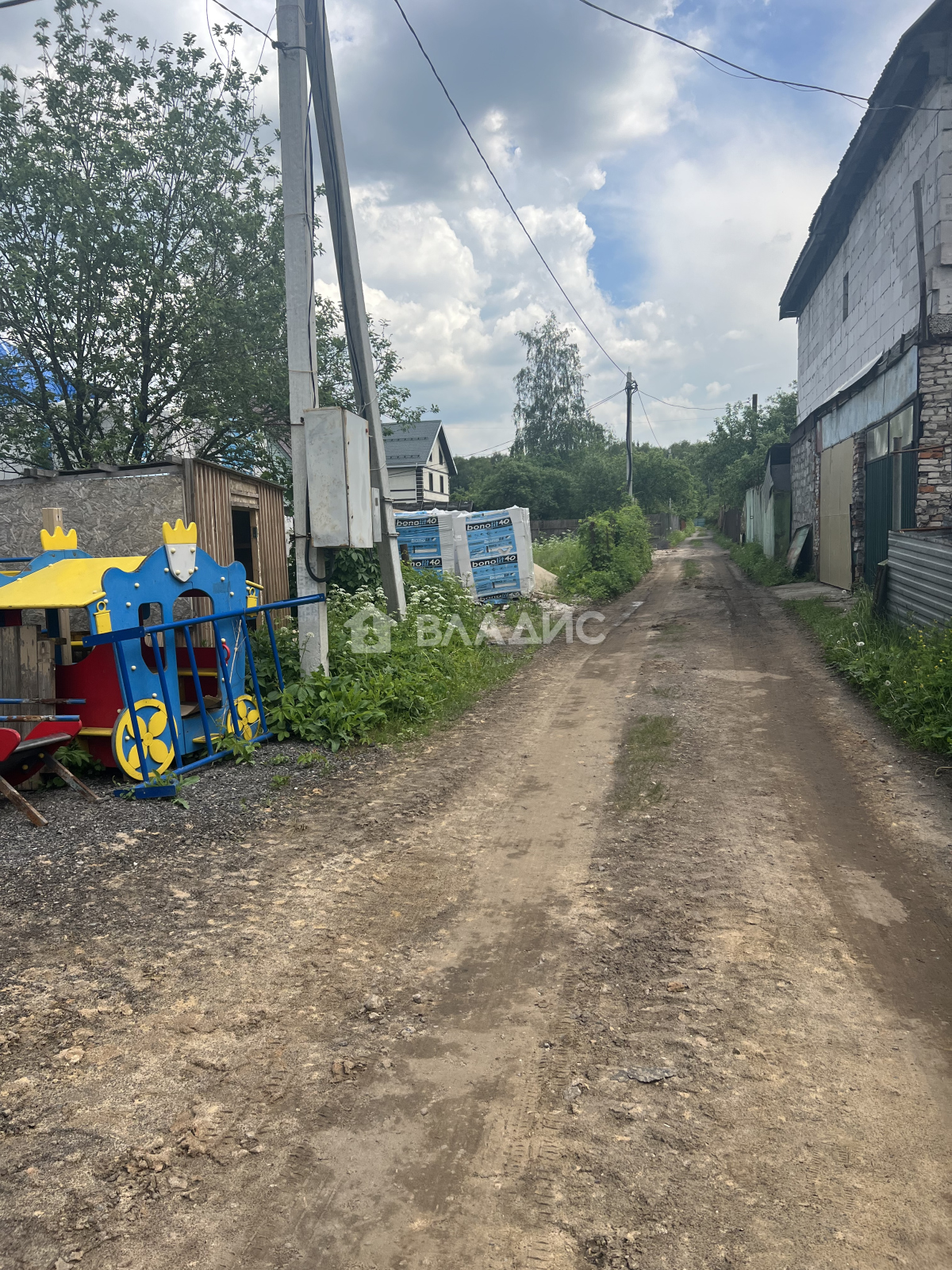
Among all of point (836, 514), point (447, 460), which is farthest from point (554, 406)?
point (836, 514)

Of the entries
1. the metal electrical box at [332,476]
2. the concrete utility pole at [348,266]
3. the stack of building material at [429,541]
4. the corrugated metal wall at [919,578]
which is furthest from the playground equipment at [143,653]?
the stack of building material at [429,541]

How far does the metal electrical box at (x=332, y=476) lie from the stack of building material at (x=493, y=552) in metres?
8.14

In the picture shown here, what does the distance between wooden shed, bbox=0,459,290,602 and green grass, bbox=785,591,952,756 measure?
6.66 metres

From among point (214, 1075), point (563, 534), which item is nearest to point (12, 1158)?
point (214, 1075)

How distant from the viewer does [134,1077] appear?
269 cm

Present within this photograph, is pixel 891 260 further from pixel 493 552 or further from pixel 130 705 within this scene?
pixel 130 705

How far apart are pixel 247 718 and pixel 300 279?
13.3 ft

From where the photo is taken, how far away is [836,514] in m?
16.0

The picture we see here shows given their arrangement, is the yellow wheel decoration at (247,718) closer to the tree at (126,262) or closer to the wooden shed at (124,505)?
the wooden shed at (124,505)

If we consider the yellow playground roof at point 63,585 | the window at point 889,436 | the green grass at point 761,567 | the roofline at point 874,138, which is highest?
the roofline at point 874,138

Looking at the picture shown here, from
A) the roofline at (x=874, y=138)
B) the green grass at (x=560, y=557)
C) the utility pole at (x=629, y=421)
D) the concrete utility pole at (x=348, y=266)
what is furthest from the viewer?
the utility pole at (x=629, y=421)

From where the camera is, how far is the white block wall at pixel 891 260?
11.2 meters

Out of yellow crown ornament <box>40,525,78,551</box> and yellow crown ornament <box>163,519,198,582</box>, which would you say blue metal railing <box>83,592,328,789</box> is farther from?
yellow crown ornament <box>40,525,78,551</box>

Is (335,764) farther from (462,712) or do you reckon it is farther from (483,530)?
(483,530)
